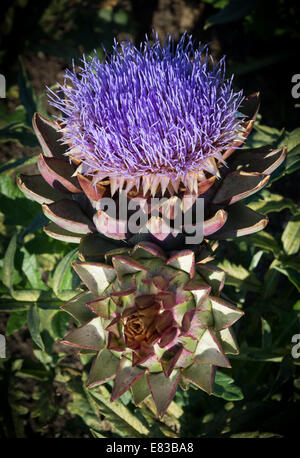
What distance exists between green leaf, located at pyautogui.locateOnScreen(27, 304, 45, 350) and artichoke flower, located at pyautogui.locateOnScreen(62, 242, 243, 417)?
5.7 inches

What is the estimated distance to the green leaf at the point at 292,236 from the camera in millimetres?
1057

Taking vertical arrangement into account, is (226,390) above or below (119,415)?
above

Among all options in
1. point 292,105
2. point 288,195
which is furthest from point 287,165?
point 292,105

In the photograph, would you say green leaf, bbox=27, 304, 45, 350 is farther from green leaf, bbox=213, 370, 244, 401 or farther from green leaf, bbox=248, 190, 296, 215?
→ green leaf, bbox=248, 190, 296, 215

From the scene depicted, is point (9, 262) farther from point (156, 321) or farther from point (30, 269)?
point (156, 321)

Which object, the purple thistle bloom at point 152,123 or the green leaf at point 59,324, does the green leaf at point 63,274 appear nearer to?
the green leaf at point 59,324

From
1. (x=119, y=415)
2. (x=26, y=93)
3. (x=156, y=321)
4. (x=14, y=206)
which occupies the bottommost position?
(x=119, y=415)

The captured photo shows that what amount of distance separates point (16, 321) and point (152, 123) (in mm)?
553

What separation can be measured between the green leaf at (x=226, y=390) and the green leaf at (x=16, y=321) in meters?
0.46

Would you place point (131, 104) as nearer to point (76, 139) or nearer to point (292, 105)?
point (76, 139)

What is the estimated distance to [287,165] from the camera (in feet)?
3.15

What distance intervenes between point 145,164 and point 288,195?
947 mm

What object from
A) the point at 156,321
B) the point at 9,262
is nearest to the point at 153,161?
the point at 156,321

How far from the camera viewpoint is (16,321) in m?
1.02
